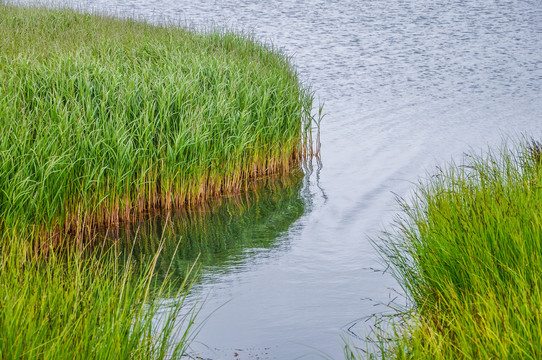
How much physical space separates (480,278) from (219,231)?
4423 mm

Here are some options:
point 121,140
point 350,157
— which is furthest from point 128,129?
point 350,157

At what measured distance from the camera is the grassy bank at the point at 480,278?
10.8 feet

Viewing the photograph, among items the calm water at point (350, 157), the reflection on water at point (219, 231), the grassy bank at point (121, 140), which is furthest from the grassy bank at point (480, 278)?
the reflection on water at point (219, 231)

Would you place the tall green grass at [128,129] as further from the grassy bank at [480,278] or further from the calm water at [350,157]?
the grassy bank at [480,278]

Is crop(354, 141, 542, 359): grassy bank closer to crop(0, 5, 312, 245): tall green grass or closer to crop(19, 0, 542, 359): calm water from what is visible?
crop(19, 0, 542, 359): calm water

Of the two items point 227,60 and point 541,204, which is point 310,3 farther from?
point 541,204

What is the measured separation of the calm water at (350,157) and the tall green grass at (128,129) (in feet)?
1.87

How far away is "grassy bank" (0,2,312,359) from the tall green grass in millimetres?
22

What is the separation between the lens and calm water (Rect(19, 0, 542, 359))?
590cm

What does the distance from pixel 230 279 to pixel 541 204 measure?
315 centimetres

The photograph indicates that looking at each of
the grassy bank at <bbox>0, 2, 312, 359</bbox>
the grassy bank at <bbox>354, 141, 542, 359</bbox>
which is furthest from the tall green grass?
the grassy bank at <bbox>354, 141, 542, 359</bbox>

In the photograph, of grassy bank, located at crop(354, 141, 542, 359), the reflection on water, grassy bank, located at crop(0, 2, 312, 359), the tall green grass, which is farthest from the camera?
the reflection on water

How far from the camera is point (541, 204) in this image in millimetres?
4812

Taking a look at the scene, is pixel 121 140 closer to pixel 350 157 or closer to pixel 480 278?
pixel 480 278
